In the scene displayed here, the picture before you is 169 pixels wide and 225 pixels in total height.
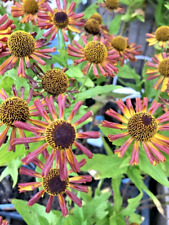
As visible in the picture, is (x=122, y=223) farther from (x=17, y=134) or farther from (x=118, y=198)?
(x=17, y=134)

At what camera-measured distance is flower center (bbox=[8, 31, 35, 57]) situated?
0.59 m

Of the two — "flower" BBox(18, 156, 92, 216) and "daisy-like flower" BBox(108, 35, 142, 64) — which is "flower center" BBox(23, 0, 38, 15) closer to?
"daisy-like flower" BBox(108, 35, 142, 64)

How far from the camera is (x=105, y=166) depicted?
0.61 m

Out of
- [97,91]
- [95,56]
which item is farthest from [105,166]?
[95,56]

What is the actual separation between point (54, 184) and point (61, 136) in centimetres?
→ 14

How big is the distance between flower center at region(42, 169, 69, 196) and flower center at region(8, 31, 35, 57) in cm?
31

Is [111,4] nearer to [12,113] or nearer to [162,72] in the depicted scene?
[162,72]

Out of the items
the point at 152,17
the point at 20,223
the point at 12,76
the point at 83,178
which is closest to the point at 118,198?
the point at 83,178

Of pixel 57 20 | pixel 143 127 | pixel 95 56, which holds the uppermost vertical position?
pixel 57 20

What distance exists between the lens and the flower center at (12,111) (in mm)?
472

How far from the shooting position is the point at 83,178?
0.54m

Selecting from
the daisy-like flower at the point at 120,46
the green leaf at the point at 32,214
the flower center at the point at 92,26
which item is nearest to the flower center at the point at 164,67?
the daisy-like flower at the point at 120,46

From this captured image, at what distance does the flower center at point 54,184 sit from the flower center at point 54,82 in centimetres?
19

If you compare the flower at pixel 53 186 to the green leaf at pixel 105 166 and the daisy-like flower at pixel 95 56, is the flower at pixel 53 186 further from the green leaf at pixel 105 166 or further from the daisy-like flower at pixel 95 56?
the daisy-like flower at pixel 95 56
